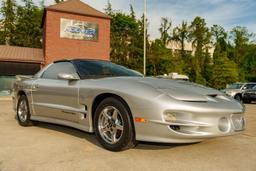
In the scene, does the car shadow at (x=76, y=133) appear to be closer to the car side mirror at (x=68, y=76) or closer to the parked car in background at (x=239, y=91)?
the car side mirror at (x=68, y=76)

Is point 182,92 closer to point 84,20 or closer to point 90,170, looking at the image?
point 90,170

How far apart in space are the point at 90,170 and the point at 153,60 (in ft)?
138

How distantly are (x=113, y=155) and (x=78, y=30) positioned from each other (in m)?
25.4

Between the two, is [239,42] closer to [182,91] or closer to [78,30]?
[78,30]

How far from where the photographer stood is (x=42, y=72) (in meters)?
6.40

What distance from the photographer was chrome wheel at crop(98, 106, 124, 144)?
4.35 m

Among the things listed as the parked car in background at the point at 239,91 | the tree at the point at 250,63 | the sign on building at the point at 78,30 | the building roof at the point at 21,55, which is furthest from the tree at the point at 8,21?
the tree at the point at 250,63

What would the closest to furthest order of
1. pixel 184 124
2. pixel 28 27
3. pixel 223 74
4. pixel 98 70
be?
pixel 184 124 < pixel 98 70 < pixel 28 27 < pixel 223 74

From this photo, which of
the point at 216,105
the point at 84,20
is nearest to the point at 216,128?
the point at 216,105

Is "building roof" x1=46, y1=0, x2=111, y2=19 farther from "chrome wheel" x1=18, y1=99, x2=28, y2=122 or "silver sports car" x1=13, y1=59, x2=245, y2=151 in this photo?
"silver sports car" x1=13, y1=59, x2=245, y2=151

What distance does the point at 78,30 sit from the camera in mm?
28578

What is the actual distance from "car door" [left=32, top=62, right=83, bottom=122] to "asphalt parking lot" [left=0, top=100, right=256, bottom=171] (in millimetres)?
416

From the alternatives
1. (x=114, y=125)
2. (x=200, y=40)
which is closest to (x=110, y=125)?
(x=114, y=125)

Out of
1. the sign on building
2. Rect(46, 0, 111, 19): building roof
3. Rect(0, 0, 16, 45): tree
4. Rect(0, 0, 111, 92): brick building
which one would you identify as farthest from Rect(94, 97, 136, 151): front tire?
Rect(0, 0, 16, 45): tree
